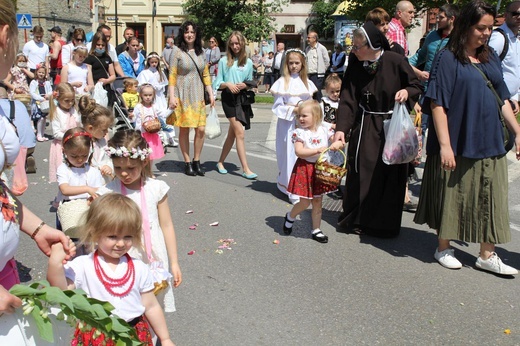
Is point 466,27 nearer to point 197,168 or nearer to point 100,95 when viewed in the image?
point 197,168

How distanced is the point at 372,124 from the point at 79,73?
19.3 ft

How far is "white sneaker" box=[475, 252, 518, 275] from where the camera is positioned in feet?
16.9

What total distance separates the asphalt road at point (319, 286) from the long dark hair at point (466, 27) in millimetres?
1823

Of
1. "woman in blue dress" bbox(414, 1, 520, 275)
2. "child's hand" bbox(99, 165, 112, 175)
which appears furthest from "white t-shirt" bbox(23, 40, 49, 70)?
"woman in blue dress" bbox(414, 1, 520, 275)

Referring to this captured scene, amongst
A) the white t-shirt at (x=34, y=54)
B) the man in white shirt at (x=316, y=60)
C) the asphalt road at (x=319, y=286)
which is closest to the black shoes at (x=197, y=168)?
the asphalt road at (x=319, y=286)

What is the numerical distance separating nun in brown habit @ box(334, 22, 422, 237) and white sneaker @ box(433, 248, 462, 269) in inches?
28.2

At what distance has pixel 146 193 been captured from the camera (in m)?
3.65

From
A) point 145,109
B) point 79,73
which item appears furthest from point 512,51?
point 79,73

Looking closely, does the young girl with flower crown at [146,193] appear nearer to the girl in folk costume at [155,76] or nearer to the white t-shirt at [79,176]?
the white t-shirt at [79,176]

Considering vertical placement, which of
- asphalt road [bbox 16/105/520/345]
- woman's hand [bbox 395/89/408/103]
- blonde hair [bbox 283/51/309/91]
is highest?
blonde hair [bbox 283/51/309/91]

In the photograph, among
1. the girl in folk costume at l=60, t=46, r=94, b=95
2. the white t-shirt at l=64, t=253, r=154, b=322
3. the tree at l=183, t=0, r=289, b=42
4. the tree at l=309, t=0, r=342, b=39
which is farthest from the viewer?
the tree at l=309, t=0, r=342, b=39

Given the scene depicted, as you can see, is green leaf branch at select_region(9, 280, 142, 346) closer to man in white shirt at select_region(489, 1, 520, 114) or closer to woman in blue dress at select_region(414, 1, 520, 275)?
woman in blue dress at select_region(414, 1, 520, 275)

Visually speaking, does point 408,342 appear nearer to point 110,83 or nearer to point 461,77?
point 461,77

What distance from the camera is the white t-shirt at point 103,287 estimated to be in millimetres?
2936
